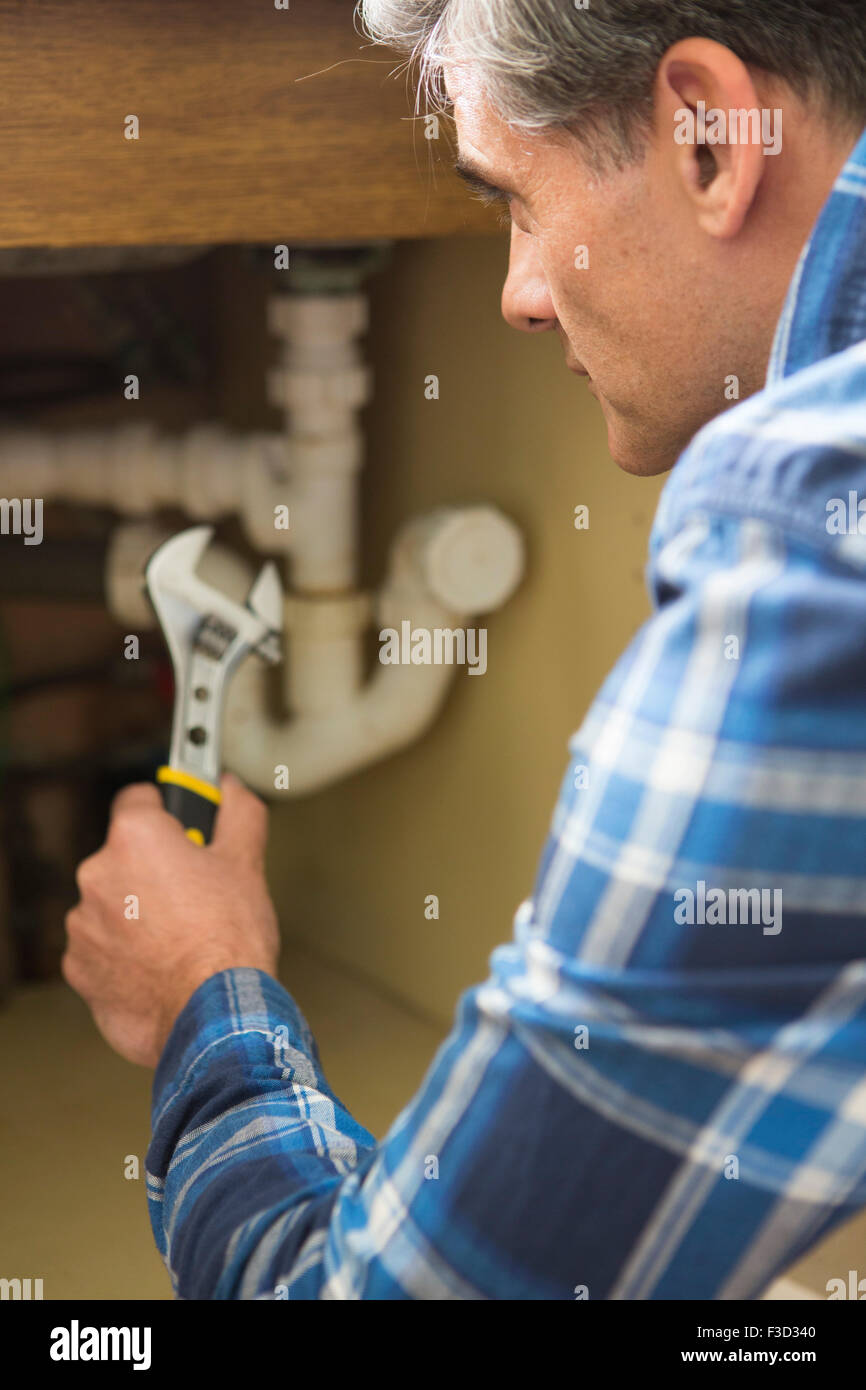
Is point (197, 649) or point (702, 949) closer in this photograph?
point (702, 949)

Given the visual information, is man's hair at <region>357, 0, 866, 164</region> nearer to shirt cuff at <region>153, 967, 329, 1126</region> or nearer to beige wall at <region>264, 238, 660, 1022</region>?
shirt cuff at <region>153, 967, 329, 1126</region>

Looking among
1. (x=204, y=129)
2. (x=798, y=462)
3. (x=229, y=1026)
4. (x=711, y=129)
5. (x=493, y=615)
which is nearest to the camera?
(x=798, y=462)

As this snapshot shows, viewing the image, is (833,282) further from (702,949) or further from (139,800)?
(139,800)

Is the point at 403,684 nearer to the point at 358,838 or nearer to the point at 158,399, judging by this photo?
the point at 358,838

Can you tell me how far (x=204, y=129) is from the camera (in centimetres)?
62

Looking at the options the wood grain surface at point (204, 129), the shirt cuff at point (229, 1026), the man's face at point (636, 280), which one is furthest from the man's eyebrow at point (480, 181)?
the shirt cuff at point (229, 1026)

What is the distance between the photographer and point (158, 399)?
1.18 meters

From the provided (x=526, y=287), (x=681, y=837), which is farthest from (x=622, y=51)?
(x=681, y=837)

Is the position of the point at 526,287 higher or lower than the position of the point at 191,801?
higher

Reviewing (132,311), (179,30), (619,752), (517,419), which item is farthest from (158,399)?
(619,752)

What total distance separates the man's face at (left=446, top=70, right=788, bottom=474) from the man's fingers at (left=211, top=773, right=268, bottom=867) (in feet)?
1.06

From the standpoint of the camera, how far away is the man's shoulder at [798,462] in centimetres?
30

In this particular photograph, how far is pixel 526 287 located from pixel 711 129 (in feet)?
0.50

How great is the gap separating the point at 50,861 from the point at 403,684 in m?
0.36
